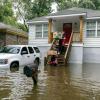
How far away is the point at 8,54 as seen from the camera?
18.1 metres

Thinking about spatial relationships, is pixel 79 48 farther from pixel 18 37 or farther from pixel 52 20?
pixel 18 37

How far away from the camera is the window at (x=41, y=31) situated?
30.2 metres

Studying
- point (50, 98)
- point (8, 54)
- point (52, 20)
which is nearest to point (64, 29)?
point (52, 20)

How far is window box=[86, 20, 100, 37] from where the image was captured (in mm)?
27375

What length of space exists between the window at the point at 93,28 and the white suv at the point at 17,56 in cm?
831

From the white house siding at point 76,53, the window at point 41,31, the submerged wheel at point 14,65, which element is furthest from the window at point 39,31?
the submerged wheel at point 14,65

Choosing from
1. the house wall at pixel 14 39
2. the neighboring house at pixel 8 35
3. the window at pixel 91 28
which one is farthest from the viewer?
the house wall at pixel 14 39

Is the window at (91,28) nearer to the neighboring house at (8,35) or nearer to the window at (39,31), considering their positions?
the window at (39,31)

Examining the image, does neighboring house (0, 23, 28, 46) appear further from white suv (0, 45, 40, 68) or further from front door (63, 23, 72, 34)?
white suv (0, 45, 40, 68)

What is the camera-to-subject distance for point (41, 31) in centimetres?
3047

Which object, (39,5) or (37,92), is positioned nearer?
(37,92)

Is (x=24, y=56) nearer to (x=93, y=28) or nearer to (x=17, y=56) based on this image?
(x=17, y=56)

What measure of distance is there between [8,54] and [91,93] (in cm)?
931

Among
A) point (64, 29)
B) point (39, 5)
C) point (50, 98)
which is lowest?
point (50, 98)
